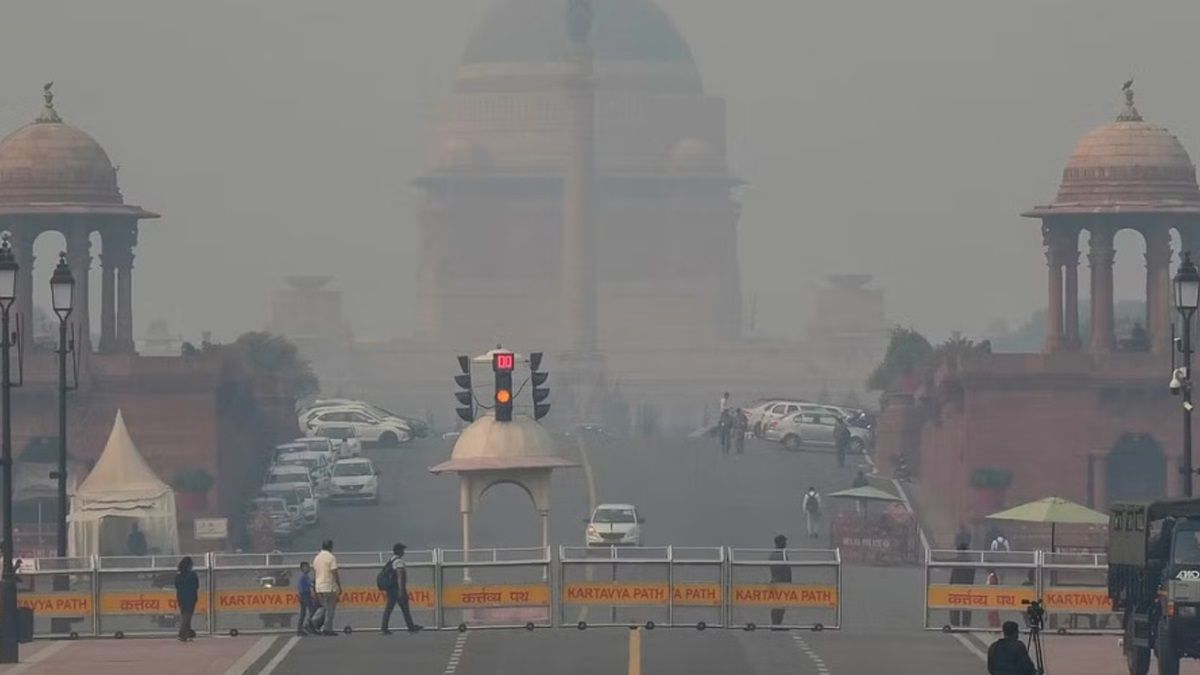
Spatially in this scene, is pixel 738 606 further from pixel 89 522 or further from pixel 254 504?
pixel 254 504

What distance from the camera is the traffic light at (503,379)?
246 feet

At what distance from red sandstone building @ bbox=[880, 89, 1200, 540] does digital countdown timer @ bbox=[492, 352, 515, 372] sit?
35.0 metres

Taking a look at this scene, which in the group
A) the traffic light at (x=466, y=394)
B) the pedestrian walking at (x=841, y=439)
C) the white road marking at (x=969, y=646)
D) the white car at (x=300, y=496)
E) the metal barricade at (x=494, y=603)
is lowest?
the white road marking at (x=969, y=646)

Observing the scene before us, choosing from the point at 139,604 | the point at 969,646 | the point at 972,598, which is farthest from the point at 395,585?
the point at 972,598

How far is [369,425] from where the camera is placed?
13525 centimetres

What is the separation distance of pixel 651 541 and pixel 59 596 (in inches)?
1538

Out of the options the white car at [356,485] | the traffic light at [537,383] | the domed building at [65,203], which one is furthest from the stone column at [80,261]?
the traffic light at [537,383]

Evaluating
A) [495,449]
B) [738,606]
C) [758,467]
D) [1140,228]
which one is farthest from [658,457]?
[738,606]

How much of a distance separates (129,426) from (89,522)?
1036 inches

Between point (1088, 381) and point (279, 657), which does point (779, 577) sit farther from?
point (1088, 381)

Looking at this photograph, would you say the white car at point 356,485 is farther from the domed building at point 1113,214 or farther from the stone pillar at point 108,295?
the domed building at point 1113,214

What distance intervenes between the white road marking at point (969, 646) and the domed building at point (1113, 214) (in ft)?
184

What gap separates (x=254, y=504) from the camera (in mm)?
105500

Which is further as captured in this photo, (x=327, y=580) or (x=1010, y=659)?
(x=327, y=580)
